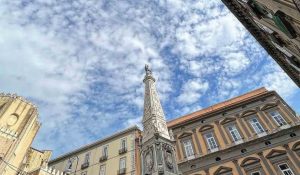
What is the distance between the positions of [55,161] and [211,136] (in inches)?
869

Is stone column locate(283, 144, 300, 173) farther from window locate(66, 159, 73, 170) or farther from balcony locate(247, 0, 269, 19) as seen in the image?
window locate(66, 159, 73, 170)

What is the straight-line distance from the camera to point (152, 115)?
330 inches

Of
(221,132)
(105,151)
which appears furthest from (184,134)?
(105,151)

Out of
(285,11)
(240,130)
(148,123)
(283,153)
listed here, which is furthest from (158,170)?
(240,130)

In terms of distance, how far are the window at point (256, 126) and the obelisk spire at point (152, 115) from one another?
16.2 m

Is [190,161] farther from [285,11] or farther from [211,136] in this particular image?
[285,11]

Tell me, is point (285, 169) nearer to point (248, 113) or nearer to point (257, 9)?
point (248, 113)

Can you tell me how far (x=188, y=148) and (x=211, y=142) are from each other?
2396 millimetres

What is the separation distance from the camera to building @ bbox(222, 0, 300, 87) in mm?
10209

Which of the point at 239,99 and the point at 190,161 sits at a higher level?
the point at 239,99

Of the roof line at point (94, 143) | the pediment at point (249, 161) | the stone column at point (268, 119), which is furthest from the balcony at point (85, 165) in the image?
the stone column at point (268, 119)

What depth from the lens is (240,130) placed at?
23719mm

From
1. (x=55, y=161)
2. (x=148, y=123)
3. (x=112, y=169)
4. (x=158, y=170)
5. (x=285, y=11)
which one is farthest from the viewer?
(x=55, y=161)

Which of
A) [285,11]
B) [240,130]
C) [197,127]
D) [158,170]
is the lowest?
[158,170]
